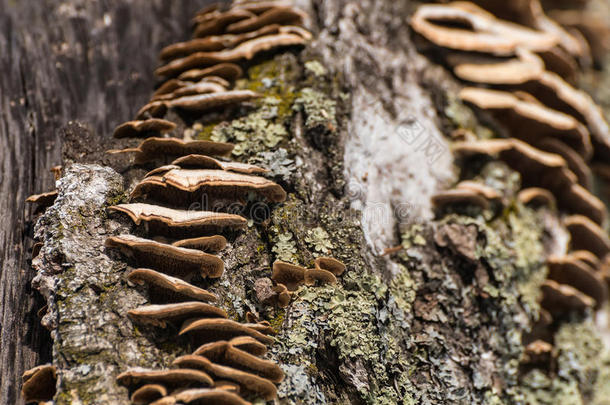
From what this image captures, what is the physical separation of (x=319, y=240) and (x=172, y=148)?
1.21 m

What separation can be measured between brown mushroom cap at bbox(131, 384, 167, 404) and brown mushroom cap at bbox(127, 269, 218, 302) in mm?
524

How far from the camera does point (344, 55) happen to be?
4.41m

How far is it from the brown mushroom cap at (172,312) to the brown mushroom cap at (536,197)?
3.45 metres

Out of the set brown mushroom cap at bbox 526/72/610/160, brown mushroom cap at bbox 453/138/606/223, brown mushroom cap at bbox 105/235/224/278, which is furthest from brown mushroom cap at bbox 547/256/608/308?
brown mushroom cap at bbox 105/235/224/278

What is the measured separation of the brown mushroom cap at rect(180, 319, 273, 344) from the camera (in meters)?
2.61

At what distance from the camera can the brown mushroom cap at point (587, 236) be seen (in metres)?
5.12

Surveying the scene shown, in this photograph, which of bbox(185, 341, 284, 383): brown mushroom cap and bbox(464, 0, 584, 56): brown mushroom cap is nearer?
bbox(185, 341, 284, 383): brown mushroom cap

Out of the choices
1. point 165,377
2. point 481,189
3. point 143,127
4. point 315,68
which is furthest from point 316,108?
point 165,377

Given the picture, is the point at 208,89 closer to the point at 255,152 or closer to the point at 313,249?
the point at 255,152

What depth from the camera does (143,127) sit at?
11.5 ft

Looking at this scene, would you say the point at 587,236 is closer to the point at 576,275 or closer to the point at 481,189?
the point at 576,275

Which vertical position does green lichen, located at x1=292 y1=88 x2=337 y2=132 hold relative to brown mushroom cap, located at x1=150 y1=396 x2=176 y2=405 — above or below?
above

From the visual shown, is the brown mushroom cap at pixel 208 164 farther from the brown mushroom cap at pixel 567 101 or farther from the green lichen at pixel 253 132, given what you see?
the brown mushroom cap at pixel 567 101

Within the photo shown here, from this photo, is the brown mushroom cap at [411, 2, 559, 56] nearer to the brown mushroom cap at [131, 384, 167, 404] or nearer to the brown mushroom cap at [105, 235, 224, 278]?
the brown mushroom cap at [105, 235, 224, 278]
